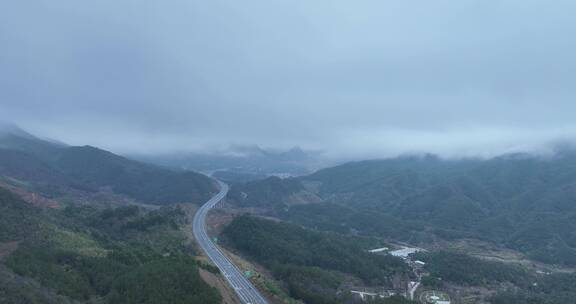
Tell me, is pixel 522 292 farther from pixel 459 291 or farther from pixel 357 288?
pixel 357 288

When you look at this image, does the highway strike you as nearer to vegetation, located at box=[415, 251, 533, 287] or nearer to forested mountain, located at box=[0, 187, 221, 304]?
forested mountain, located at box=[0, 187, 221, 304]

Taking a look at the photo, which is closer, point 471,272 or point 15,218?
point 15,218

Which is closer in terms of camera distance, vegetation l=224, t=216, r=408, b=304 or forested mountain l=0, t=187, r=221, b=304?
forested mountain l=0, t=187, r=221, b=304

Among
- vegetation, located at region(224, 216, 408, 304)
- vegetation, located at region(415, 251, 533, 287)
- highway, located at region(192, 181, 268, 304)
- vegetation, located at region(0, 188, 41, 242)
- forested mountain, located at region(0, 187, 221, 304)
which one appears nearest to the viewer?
forested mountain, located at region(0, 187, 221, 304)

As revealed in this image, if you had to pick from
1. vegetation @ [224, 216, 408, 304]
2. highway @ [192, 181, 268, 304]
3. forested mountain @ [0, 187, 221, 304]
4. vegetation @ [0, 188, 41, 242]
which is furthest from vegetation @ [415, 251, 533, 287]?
vegetation @ [0, 188, 41, 242]

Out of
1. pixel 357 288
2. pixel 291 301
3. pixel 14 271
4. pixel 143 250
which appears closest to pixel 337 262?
pixel 357 288

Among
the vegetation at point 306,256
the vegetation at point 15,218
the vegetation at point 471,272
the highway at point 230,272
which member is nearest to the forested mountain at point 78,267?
the vegetation at point 15,218

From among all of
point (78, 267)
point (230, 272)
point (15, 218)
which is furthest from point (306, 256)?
point (15, 218)

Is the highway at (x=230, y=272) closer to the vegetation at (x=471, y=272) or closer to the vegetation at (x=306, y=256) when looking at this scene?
the vegetation at (x=306, y=256)

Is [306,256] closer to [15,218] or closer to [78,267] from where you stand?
[78,267]
